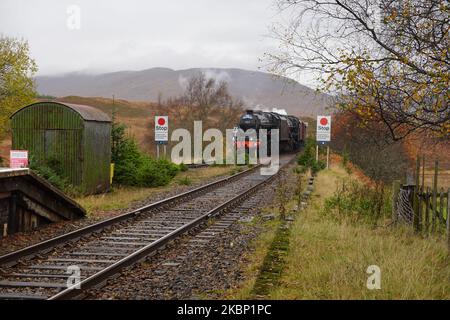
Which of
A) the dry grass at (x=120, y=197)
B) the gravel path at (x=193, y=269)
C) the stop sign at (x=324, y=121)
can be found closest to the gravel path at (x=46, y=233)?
the dry grass at (x=120, y=197)

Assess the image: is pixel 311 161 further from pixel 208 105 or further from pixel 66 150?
pixel 208 105

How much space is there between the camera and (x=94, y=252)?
9.30m

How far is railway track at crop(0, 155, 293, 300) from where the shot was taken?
7.03 meters

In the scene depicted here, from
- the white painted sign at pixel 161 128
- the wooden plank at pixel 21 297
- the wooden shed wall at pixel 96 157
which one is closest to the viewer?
the wooden plank at pixel 21 297

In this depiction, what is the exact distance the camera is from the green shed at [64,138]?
1705 cm

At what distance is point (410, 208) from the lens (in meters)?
11.6

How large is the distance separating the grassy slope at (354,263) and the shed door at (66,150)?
792cm

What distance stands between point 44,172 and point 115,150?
5.67 meters

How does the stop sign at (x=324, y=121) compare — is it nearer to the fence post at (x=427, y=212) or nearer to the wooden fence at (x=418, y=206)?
the wooden fence at (x=418, y=206)

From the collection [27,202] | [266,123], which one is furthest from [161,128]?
[266,123]

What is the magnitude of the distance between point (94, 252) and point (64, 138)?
8.76 m
